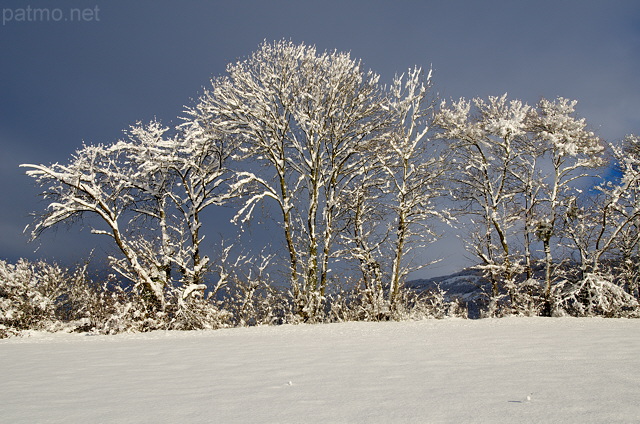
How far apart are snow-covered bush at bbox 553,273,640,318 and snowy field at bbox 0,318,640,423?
24.9ft

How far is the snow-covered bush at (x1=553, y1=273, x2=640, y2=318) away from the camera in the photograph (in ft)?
38.7

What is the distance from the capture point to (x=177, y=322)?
10.4m

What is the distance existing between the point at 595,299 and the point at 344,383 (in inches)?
499

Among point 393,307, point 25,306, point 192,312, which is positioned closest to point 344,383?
point 192,312

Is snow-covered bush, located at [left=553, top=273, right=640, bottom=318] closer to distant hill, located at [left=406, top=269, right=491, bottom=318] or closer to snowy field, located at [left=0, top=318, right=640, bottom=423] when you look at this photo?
distant hill, located at [left=406, top=269, right=491, bottom=318]

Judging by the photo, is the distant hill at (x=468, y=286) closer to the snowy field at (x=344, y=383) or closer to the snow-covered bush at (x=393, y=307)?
the snow-covered bush at (x=393, y=307)

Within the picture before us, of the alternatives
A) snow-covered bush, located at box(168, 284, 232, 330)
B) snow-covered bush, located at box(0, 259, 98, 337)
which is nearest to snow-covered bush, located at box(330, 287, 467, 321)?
snow-covered bush, located at box(168, 284, 232, 330)

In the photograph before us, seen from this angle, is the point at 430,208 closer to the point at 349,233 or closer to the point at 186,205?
the point at 349,233

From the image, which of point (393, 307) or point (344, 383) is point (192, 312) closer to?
point (393, 307)

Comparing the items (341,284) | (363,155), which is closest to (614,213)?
(363,155)

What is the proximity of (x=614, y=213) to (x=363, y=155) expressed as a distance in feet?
34.4

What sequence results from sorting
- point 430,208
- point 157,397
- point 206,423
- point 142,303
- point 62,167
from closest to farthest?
1. point 206,423
2. point 157,397
3. point 142,303
4. point 62,167
5. point 430,208

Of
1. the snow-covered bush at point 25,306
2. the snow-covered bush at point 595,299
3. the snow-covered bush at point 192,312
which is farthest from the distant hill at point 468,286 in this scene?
the snow-covered bush at point 25,306

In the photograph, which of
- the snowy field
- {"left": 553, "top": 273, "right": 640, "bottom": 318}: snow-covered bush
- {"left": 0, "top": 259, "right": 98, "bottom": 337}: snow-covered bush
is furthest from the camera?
{"left": 553, "top": 273, "right": 640, "bottom": 318}: snow-covered bush
